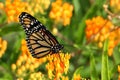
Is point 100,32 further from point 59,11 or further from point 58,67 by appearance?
point 58,67

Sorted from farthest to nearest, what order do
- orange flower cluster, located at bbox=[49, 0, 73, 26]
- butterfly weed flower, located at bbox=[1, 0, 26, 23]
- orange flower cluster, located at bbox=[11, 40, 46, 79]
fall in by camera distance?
orange flower cluster, located at bbox=[49, 0, 73, 26] < butterfly weed flower, located at bbox=[1, 0, 26, 23] < orange flower cluster, located at bbox=[11, 40, 46, 79]

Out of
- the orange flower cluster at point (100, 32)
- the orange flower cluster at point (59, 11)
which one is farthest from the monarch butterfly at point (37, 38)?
the orange flower cluster at point (59, 11)

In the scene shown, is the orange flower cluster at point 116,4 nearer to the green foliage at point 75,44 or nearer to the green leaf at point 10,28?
the green foliage at point 75,44

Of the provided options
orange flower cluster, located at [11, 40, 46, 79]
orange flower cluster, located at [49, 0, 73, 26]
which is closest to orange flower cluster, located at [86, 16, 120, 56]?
orange flower cluster, located at [49, 0, 73, 26]

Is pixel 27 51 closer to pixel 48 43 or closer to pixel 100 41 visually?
pixel 48 43

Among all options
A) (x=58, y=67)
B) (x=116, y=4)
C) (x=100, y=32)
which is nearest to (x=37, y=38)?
(x=58, y=67)

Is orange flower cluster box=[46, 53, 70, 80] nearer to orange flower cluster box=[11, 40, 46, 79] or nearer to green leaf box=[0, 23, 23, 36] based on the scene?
orange flower cluster box=[11, 40, 46, 79]
